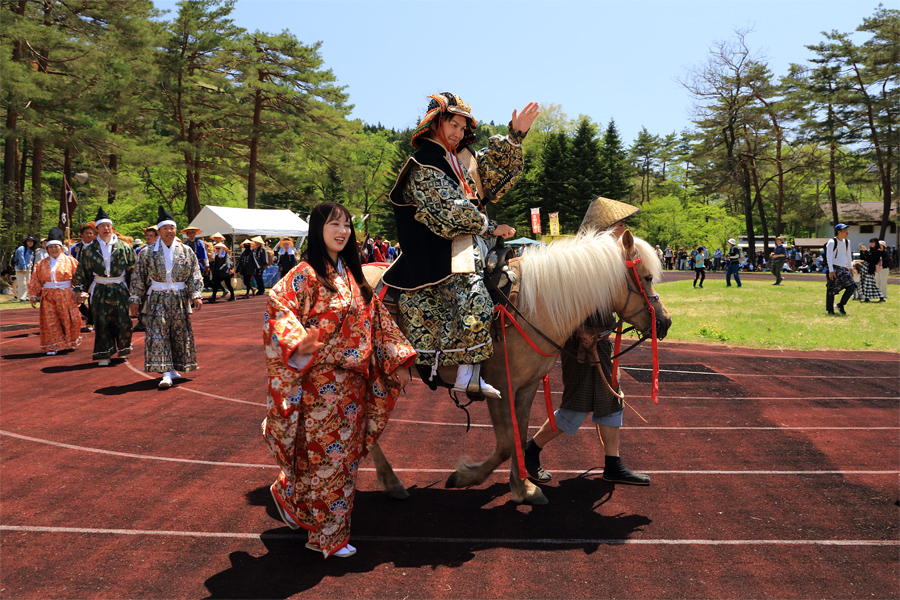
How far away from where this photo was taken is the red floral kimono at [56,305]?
34.5 ft

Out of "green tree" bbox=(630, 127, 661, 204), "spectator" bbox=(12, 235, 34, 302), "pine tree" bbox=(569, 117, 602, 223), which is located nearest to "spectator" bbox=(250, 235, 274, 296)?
"spectator" bbox=(12, 235, 34, 302)

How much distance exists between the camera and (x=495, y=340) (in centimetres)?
444

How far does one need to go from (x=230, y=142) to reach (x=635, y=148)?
201ft

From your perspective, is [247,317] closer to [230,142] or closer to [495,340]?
[495,340]

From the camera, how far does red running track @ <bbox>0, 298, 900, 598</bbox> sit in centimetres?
348

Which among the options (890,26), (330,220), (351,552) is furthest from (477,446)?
(890,26)

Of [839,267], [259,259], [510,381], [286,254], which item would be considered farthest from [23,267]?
[839,267]

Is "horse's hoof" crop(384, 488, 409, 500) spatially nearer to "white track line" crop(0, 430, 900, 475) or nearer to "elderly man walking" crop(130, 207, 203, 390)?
"white track line" crop(0, 430, 900, 475)

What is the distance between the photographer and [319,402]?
3.69 m

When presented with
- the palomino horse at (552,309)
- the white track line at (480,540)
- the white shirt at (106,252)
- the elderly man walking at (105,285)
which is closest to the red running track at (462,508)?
the white track line at (480,540)

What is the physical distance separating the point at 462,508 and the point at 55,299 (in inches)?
369

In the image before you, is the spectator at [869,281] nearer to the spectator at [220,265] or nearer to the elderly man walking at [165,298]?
the elderly man walking at [165,298]

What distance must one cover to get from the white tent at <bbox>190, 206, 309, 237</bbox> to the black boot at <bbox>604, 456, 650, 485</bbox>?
23129mm

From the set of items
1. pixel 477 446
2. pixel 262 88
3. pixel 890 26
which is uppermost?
pixel 890 26
